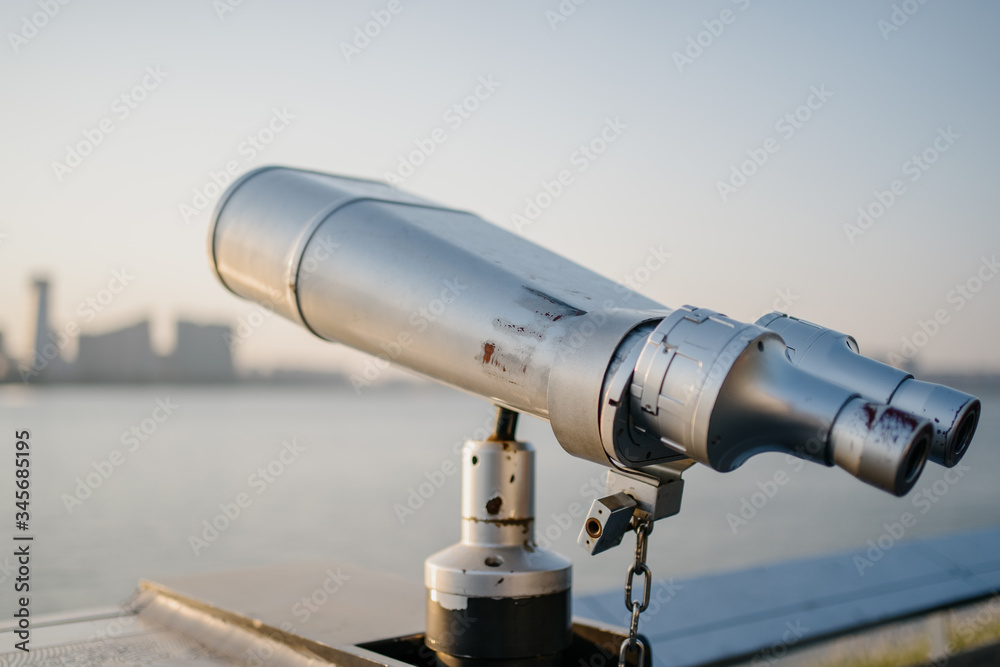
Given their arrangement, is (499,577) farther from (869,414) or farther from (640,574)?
(869,414)

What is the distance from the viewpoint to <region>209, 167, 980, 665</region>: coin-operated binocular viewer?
28.0 inches

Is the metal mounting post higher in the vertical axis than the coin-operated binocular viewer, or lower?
lower

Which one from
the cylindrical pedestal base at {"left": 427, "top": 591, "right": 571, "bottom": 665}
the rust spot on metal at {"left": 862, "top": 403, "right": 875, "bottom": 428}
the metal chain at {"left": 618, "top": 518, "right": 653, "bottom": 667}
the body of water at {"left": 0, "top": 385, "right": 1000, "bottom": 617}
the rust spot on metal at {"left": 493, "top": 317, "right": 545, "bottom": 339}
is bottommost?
the body of water at {"left": 0, "top": 385, "right": 1000, "bottom": 617}

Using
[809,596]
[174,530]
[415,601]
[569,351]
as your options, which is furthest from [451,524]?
[569,351]

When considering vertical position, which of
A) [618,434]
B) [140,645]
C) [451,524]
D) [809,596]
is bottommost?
[451,524]

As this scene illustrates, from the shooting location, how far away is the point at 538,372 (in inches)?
35.5

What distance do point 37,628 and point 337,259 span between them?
76 centimetres

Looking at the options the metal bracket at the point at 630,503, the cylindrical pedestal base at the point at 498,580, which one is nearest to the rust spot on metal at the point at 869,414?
the metal bracket at the point at 630,503

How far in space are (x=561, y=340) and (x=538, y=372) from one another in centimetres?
5

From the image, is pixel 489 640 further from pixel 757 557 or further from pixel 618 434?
pixel 757 557

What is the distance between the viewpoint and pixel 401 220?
110 cm

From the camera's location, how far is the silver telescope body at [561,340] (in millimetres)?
704

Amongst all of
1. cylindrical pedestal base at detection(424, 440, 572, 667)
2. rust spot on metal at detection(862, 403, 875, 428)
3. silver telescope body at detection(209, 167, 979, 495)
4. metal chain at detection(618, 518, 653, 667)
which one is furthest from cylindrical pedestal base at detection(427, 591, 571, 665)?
rust spot on metal at detection(862, 403, 875, 428)

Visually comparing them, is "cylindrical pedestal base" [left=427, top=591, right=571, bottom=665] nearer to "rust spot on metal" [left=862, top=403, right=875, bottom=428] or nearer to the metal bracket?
the metal bracket
